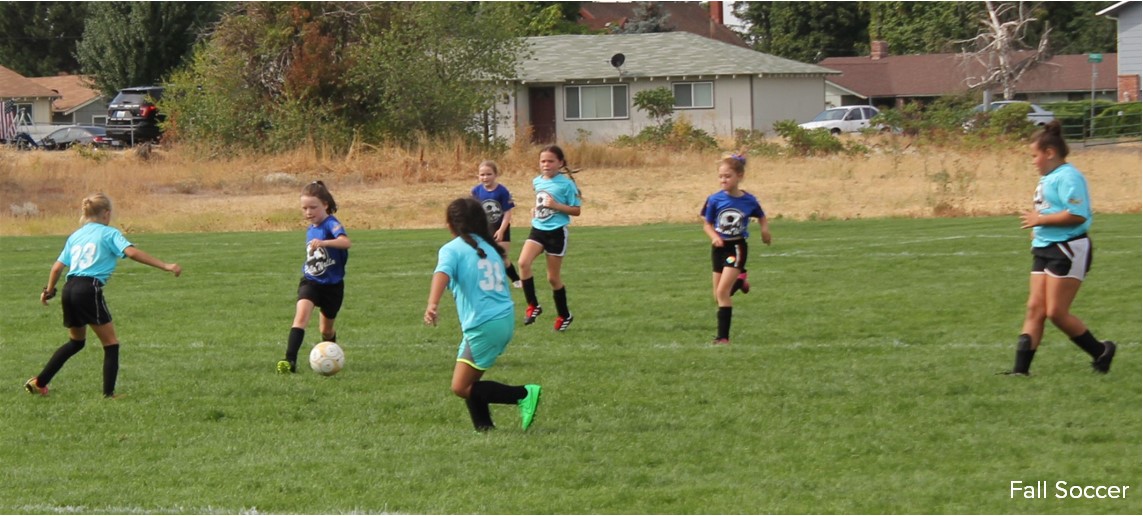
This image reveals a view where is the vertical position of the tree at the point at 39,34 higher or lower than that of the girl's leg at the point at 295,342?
higher

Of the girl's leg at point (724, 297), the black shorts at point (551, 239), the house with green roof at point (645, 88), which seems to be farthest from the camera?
Result: the house with green roof at point (645, 88)

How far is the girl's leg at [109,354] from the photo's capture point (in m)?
8.66

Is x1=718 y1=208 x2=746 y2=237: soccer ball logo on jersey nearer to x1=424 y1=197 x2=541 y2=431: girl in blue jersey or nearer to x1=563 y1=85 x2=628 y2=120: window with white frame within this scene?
x1=424 y1=197 x2=541 y2=431: girl in blue jersey

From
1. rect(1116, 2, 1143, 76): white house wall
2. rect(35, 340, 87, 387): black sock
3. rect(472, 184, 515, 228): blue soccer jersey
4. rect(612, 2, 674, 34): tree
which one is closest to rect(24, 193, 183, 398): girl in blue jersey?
rect(35, 340, 87, 387): black sock

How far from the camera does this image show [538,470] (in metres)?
6.53

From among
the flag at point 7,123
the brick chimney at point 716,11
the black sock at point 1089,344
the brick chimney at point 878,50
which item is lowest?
the black sock at point 1089,344

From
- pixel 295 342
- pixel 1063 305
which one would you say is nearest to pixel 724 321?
pixel 1063 305

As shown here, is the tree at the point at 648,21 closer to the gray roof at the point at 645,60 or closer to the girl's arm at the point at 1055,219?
the gray roof at the point at 645,60

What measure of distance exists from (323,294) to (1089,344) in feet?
17.8

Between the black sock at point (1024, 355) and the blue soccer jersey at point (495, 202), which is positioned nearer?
the black sock at point (1024, 355)

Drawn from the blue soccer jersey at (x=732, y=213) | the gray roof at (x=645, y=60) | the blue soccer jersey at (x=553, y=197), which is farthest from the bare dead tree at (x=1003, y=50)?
the blue soccer jersey at (x=732, y=213)

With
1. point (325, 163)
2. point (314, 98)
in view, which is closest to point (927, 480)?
point (325, 163)

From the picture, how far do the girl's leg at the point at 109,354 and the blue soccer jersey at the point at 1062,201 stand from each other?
20.1 feet

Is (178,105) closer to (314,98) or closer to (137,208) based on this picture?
(314,98)
